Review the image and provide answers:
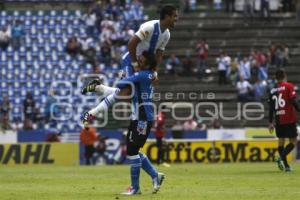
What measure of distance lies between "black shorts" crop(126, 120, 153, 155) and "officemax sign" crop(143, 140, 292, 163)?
62.5ft

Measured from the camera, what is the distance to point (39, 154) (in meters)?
35.9

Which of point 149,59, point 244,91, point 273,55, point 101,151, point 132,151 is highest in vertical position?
point 149,59

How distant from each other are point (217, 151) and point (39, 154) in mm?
7026

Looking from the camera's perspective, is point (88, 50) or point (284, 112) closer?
point (284, 112)

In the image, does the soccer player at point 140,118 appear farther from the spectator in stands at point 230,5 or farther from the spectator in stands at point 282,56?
the spectator in stands at point 230,5

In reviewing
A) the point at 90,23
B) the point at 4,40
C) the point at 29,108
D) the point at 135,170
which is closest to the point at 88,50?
the point at 90,23

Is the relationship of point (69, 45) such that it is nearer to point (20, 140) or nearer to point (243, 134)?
point (20, 140)

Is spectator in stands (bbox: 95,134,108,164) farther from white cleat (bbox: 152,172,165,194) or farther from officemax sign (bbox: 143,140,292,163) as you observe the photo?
white cleat (bbox: 152,172,165,194)

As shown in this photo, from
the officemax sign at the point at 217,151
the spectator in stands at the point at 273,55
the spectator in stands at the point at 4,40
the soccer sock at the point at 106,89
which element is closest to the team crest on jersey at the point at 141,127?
the soccer sock at the point at 106,89

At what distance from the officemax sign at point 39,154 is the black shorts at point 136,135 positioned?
19850 mm

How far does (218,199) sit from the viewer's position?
48.4 feet

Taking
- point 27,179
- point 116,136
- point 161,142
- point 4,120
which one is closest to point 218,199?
point 27,179

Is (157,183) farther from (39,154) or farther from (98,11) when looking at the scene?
(98,11)

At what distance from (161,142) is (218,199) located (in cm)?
1853
